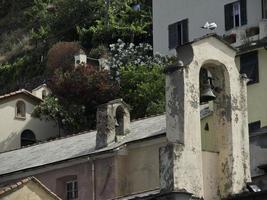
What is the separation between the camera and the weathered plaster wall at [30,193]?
31.2 meters

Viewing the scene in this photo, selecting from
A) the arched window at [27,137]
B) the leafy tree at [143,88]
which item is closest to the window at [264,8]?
the leafy tree at [143,88]

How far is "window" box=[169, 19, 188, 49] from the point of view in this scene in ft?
210

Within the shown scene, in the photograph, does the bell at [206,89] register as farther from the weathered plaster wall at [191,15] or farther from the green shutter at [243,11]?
the green shutter at [243,11]

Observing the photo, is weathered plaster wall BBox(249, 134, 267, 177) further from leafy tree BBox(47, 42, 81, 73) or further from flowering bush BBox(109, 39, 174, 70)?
leafy tree BBox(47, 42, 81, 73)

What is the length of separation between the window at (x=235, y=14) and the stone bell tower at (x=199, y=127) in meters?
29.8

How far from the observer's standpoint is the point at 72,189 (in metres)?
44.2

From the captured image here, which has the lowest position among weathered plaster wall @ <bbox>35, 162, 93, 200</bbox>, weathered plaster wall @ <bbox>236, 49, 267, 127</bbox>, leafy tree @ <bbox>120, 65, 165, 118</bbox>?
weathered plaster wall @ <bbox>35, 162, 93, 200</bbox>

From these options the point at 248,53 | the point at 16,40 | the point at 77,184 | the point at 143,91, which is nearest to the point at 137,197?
the point at 77,184

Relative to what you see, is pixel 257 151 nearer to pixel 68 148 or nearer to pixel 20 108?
pixel 68 148

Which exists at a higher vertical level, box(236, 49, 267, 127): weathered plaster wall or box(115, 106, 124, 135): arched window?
box(236, 49, 267, 127): weathered plaster wall

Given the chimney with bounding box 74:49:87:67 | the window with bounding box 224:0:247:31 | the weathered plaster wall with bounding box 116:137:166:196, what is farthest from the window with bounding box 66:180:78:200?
the chimney with bounding box 74:49:87:67

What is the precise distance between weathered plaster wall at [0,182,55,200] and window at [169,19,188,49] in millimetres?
32404

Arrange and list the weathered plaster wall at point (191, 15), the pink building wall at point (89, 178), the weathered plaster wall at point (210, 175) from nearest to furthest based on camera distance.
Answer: the weathered plaster wall at point (210, 175) → the pink building wall at point (89, 178) → the weathered plaster wall at point (191, 15)

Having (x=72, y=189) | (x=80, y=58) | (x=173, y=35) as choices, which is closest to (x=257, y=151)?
(x=72, y=189)
